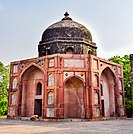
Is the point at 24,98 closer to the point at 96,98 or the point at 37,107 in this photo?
the point at 37,107

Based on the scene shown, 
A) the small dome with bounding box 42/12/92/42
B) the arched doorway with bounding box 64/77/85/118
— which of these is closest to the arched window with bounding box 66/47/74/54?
the small dome with bounding box 42/12/92/42

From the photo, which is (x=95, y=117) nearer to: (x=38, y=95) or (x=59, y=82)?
(x=59, y=82)

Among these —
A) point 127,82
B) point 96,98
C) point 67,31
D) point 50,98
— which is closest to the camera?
point 50,98

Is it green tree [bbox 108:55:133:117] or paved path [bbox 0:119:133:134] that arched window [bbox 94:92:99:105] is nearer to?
paved path [bbox 0:119:133:134]

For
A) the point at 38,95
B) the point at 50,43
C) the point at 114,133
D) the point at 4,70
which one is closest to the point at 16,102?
the point at 38,95

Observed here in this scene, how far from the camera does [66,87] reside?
16875 millimetres

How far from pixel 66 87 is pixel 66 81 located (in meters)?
0.82

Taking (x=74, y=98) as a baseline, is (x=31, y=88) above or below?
above

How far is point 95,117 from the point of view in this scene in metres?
15.3

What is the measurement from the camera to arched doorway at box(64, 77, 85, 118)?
53.7 feet

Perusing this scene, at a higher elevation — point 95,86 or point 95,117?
point 95,86

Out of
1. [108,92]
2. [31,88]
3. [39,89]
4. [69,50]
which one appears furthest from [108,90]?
[31,88]

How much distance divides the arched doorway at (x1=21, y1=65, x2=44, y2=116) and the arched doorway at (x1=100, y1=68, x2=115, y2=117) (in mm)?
6187

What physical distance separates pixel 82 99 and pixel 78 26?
822 cm
